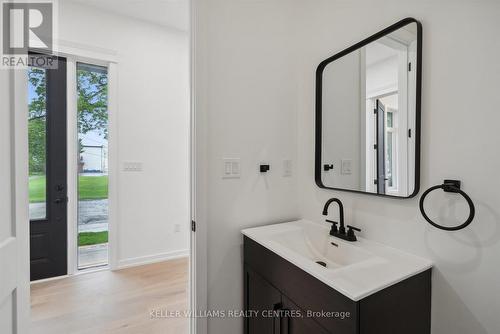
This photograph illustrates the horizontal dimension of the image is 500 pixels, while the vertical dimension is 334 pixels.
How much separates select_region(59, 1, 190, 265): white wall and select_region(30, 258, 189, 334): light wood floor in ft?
1.23

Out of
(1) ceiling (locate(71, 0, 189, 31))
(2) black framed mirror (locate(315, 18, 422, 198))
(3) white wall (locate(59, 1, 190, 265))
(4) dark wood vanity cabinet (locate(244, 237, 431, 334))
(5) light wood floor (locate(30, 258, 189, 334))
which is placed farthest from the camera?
(3) white wall (locate(59, 1, 190, 265))

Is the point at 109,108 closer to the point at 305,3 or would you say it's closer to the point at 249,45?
the point at 249,45

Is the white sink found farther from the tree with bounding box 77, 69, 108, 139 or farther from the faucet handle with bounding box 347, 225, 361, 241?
the tree with bounding box 77, 69, 108, 139

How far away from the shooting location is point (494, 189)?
33.2 inches

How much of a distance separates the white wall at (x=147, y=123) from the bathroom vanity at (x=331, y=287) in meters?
1.91

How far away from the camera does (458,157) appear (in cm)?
93

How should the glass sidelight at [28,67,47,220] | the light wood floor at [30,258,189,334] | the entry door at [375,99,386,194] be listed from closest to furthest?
the entry door at [375,99,386,194] → the light wood floor at [30,258,189,334] → the glass sidelight at [28,67,47,220]

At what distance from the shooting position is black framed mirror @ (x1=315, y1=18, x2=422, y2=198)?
3.56 ft

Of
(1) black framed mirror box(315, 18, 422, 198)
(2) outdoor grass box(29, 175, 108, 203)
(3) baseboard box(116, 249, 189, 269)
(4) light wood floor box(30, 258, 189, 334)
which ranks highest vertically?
(1) black framed mirror box(315, 18, 422, 198)

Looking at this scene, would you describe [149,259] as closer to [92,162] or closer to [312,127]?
[92,162]

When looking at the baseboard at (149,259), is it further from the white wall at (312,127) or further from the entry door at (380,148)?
the entry door at (380,148)

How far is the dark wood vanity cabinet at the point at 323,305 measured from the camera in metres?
0.82

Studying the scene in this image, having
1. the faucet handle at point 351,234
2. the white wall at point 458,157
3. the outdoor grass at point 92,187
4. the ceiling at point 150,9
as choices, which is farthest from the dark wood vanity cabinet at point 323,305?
the ceiling at point 150,9

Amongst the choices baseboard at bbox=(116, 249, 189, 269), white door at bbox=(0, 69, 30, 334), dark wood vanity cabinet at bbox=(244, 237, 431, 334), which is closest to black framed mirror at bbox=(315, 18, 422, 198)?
dark wood vanity cabinet at bbox=(244, 237, 431, 334)
